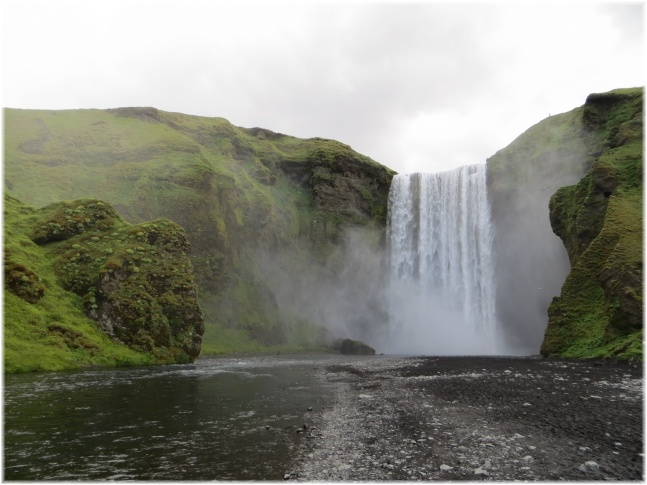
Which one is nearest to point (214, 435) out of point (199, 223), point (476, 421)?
point (476, 421)

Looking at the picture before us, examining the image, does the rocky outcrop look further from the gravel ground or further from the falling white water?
the falling white water

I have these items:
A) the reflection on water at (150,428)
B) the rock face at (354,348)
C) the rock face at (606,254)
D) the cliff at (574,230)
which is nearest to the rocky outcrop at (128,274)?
the reflection on water at (150,428)

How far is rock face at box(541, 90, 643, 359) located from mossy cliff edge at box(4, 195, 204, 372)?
36.2 meters

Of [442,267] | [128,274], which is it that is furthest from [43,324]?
[442,267]

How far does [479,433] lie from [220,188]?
A: 251 feet

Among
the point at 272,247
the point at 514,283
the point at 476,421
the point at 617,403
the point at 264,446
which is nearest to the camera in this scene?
the point at 264,446

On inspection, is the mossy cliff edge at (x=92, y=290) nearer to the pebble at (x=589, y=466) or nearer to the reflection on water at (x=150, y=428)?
the reflection on water at (x=150, y=428)

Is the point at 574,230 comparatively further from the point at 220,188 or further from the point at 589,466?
the point at 220,188

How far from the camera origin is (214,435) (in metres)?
12.9

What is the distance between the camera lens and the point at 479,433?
41.5 feet

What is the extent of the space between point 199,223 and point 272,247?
63.7 ft

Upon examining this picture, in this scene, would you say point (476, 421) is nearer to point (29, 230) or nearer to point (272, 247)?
point (29, 230)

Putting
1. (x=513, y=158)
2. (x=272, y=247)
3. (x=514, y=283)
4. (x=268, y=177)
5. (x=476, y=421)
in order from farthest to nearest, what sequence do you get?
(x=268, y=177) → (x=272, y=247) → (x=513, y=158) → (x=514, y=283) → (x=476, y=421)

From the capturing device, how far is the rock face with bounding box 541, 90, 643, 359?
35175 millimetres
